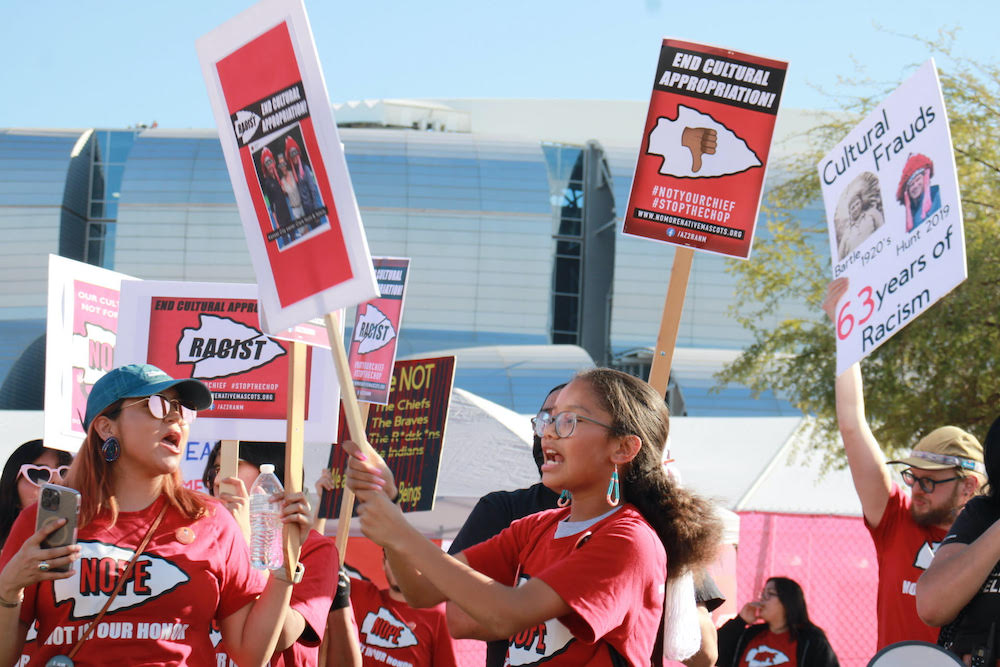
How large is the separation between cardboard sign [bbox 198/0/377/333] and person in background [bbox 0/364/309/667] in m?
0.52

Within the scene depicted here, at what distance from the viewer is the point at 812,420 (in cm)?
1466

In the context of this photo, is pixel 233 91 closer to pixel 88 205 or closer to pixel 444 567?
pixel 444 567

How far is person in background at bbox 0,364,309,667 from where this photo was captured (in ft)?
9.51

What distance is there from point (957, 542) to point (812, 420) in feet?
39.3

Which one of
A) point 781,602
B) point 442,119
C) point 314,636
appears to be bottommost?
point 781,602

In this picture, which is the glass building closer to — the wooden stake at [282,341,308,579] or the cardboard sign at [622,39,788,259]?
the cardboard sign at [622,39,788,259]

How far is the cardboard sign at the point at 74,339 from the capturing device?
17.6 feet

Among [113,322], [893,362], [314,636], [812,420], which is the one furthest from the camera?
[812,420]

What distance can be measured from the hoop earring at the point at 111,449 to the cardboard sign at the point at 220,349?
183 centimetres

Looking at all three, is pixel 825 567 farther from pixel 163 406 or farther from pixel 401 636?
pixel 163 406

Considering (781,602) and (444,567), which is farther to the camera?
(781,602)

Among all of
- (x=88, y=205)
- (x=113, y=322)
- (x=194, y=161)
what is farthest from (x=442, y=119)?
(x=113, y=322)

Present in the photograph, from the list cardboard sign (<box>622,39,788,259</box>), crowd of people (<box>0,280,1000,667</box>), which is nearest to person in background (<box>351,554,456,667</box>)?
crowd of people (<box>0,280,1000,667</box>)

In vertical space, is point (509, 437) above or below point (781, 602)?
above
